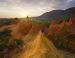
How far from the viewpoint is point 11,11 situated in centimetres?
498

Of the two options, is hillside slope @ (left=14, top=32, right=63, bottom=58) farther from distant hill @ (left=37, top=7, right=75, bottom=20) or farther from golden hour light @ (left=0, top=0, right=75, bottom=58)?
distant hill @ (left=37, top=7, right=75, bottom=20)

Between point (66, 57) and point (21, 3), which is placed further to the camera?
point (21, 3)

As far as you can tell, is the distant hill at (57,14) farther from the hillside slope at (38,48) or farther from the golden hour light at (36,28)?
the hillside slope at (38,48)

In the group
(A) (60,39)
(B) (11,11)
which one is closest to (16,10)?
(B) (11,11)

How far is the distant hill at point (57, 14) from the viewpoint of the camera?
16.0ft

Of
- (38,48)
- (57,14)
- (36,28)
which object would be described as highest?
(57,14)

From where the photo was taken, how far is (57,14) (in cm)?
491

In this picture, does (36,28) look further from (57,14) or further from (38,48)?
(57,14)

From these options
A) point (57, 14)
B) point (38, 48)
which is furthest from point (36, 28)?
point (57, 14)

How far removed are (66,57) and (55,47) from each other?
353mm

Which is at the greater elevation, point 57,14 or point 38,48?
point 57,14

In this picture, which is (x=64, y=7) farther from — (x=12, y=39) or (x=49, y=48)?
(x=12, y=39)

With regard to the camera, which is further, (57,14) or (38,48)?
(57,14)

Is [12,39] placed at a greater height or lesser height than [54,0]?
lesser
